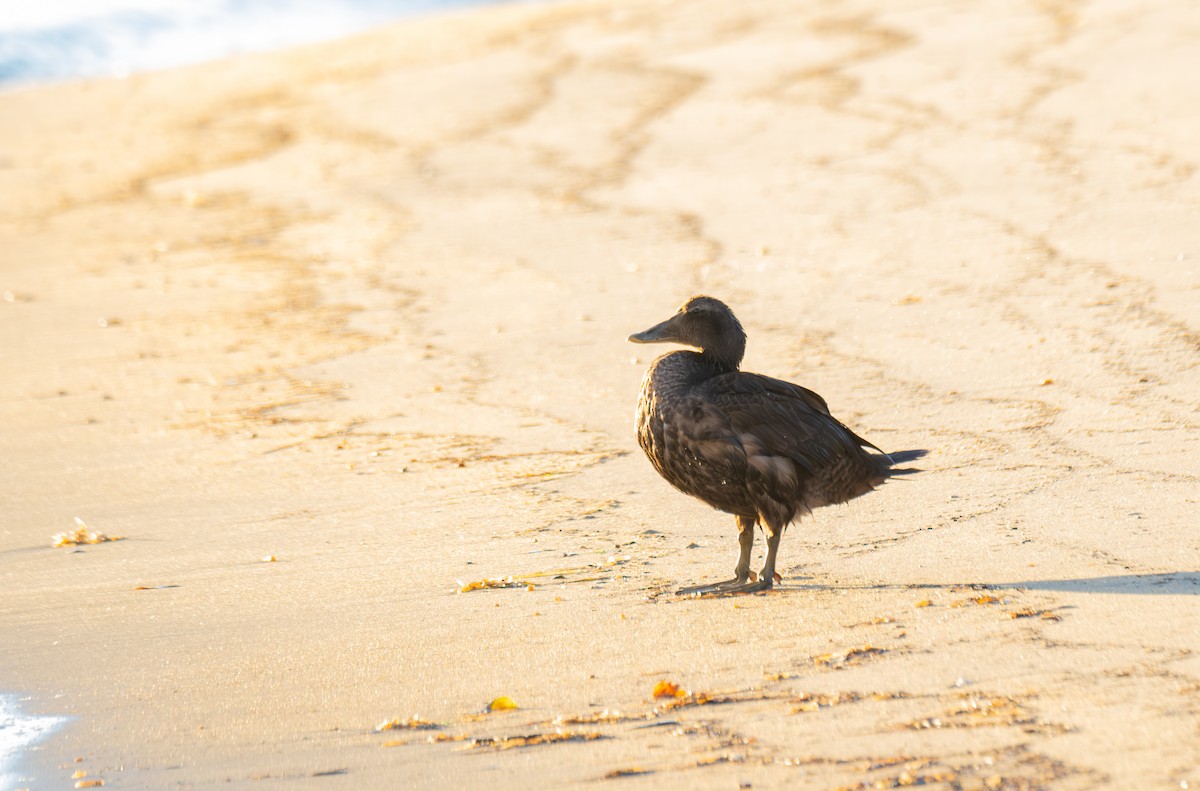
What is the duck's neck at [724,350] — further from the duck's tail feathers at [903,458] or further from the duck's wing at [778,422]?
the duck's tail feathers at [903,458]

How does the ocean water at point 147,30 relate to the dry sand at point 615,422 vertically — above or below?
above

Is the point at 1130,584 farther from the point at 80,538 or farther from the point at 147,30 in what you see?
the point at 147,30

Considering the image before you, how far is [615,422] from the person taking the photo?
18.2 feet

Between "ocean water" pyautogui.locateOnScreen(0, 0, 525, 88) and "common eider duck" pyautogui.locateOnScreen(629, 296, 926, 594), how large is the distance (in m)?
23.4

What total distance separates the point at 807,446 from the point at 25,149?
1113 cm

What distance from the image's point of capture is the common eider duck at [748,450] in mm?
3934

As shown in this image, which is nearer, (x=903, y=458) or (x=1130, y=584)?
(x=1130, y=584)

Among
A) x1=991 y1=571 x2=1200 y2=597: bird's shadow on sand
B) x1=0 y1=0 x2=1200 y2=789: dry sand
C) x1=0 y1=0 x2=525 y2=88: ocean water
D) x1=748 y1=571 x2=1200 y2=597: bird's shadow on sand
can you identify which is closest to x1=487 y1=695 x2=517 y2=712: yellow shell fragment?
x1=0 y1=0 x2=1200 y2=789: dry sand

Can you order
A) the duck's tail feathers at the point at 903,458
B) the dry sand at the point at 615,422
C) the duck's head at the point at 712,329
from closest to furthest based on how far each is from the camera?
the dry sand at the point at 615,422
the duck's tail feathers at the point at 903,458
the duck's head at the point at 712,329

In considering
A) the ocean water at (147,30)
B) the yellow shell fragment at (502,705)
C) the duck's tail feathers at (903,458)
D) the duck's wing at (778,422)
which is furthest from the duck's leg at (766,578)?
the ocean water at (147,30)

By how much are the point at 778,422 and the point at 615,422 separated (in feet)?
5.18

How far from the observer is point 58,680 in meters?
3.56

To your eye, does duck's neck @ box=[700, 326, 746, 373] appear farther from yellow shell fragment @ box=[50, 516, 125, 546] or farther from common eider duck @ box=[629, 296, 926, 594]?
yellow shell fragment @ box=[50, 516, 125, 546]

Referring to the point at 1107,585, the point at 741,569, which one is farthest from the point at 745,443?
the point at 1107,585
